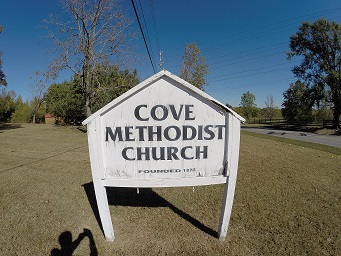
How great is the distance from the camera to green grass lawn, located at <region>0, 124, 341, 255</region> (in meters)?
3.31

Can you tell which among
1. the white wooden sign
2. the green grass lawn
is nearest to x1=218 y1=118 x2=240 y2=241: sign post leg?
the white wooden sign

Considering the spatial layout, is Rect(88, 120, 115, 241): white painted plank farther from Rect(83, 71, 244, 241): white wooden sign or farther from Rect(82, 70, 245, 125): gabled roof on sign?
Rect(82, 70, 245, 125): gabled roof on sign

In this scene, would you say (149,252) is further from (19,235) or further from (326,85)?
(326,85)

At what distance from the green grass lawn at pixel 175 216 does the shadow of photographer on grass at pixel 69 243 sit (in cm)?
2

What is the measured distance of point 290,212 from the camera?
4.33 m

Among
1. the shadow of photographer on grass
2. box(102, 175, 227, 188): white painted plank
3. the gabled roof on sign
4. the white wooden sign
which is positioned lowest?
the shadow of photographer on grass

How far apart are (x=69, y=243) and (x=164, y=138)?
228 cm

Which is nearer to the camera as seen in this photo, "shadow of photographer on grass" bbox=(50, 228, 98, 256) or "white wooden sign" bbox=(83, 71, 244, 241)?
"white wooden sign" bbox=(83, 71, 244, 241)

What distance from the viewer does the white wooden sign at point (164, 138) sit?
9.99 feet

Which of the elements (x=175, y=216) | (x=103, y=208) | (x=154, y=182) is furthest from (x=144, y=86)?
(x=175, y=216)

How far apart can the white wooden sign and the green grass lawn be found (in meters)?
1.02

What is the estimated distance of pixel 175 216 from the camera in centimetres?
423

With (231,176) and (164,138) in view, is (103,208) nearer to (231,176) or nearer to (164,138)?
(164,138)

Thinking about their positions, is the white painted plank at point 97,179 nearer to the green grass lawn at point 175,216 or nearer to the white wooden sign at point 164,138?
the white wooden sign at point 164,138
